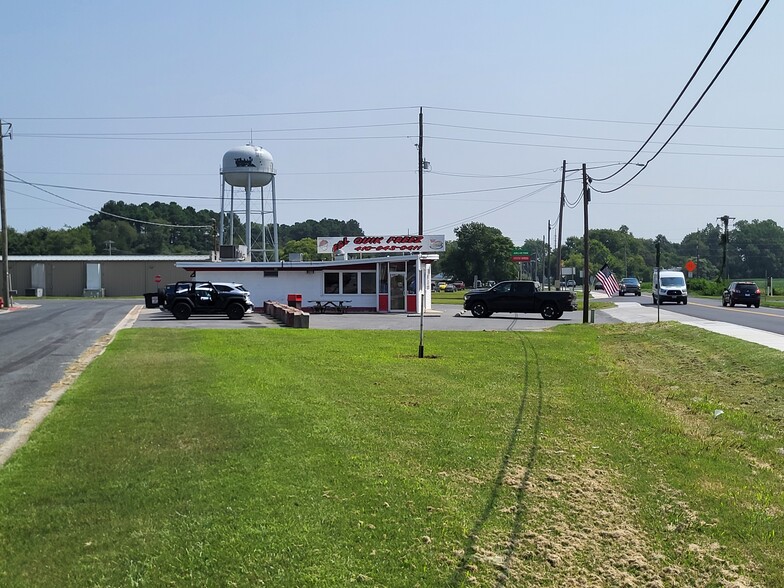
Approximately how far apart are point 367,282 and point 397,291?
183 centimetres

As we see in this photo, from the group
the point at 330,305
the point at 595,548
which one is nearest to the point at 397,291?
the point at 330,305

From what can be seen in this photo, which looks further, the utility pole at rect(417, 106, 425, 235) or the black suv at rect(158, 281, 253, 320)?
the utility pole at rect(417, 106, 425, 235)

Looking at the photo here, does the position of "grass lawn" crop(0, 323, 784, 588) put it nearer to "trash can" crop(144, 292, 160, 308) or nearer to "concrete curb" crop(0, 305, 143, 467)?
"concrete curb" crop(0, 305, 143, 467)

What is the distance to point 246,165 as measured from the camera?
2362 inches

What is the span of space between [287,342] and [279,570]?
51.6 feet

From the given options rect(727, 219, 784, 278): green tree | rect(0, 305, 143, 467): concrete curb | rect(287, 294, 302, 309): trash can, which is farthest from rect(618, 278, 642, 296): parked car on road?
rect(727, 219, 784, 278): green tree

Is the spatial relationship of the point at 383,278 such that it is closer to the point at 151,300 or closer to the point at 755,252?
the point at 151,300

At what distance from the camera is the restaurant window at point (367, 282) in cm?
4356

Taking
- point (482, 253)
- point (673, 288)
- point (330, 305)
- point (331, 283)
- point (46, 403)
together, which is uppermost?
point (482, 253)

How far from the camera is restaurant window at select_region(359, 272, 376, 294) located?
43.6 metres

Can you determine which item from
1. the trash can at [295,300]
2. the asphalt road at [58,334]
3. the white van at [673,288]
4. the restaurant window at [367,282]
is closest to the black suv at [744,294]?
the white van at [673,288]

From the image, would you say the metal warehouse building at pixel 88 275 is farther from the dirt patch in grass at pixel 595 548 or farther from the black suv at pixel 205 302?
the dirt patch in grass at pixel 595 548

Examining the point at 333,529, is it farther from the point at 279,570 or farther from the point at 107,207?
the point at 107,207

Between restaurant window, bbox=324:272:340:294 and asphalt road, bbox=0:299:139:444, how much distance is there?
41.3ft
